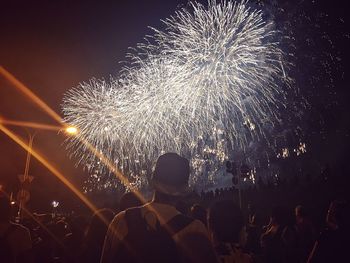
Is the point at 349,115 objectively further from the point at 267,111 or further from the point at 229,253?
the point at 229,253

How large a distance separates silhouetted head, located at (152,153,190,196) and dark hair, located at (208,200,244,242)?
0.81 metres

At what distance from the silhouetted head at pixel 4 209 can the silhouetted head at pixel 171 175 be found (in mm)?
2361

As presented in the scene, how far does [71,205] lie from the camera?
39250mm

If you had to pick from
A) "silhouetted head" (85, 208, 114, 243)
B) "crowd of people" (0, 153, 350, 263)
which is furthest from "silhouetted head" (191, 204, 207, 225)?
"silhouetted head" (85, 208, 114, 243)

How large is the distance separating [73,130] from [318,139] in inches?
951

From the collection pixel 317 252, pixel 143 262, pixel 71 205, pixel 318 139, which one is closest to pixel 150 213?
pixel 143 262

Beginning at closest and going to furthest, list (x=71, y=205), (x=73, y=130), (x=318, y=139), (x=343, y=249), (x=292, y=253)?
1. (x=343, y=249)
2. (x=292, y=253)
3. (x=73, y=130)
4. (x=318, y=139)
5. (x=71, y=205)

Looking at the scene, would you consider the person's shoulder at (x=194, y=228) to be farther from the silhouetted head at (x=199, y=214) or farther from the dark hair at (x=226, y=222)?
the silhouetted head at (x=199, y=214)

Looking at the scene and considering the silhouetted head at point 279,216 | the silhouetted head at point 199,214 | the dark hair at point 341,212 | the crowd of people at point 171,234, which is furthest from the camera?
the silhouetted head at point 279,216

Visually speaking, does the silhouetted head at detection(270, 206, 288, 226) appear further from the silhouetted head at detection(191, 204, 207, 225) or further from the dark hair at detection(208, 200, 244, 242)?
the dark hair at detection(208, 200, 244, 242)

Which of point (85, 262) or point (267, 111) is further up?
point (267, 111)

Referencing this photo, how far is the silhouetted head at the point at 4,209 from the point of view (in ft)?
13.1

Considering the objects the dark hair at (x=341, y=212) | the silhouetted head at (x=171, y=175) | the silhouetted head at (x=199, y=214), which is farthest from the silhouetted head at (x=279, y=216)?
the silhouetted head at (x=171, y=175)

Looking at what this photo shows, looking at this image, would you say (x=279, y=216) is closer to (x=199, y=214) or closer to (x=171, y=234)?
(x=199, y=214)
